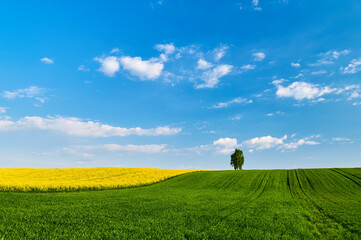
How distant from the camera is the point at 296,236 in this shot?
12578 millimetres

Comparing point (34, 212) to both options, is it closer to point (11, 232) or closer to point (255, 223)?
point (11, 232)

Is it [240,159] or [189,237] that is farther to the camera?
[240,159]

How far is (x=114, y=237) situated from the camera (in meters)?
11.0

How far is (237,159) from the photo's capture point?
102m

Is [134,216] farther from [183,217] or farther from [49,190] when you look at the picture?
[49,190]

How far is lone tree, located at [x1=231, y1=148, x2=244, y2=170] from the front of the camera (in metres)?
102

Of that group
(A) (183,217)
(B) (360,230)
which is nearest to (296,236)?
(B) (360,230)

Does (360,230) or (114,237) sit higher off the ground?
(114,237)

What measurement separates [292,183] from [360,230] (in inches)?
1392

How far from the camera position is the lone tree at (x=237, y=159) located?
10212 centimetres

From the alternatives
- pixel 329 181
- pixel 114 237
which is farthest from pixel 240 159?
pixel 114 237

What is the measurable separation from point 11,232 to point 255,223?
13749 mm

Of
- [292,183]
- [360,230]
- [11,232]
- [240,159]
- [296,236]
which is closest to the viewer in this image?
[11,232]

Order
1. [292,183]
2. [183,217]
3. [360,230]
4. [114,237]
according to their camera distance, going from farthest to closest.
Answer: [292,183], [183,217], [360,230], [114,237]
